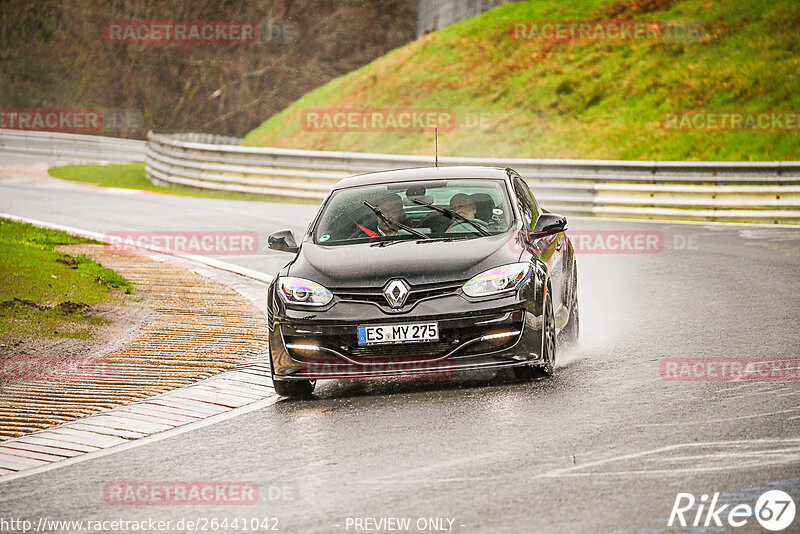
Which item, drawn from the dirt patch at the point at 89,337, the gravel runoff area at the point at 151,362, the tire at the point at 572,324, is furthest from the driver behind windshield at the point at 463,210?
the dirt patch at the point at 89,337

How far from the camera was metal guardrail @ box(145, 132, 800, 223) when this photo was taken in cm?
2177

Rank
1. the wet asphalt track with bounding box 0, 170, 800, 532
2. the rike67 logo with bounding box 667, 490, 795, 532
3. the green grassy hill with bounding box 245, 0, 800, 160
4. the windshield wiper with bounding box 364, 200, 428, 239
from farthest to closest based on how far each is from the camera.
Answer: the green grassy hill with bounding box 245, 0, 800, 160 < the windshield wiper with bounding box 364, 200, 428, 239 < the wet asphalt track with bounding box 0, 170, 800, 532 < the rike67 logo with bounding box 667, 490, 795, 532

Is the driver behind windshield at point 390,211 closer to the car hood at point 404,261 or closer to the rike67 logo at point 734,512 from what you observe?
the car hood at point 404,261

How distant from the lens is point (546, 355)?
8508 mm

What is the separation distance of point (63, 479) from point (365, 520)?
2.01 metres

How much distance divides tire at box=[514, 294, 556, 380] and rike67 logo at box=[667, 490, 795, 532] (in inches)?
116

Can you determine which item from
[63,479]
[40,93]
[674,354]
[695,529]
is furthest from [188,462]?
[40,93]

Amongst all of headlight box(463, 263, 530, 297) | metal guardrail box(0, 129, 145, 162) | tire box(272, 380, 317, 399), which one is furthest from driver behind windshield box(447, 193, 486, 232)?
metal guardrail box(0, 129, 145, 162)

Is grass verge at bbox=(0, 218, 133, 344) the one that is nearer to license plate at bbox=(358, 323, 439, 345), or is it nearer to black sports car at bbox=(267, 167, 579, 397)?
black sports car at bbox=(267, 167, 579, 397)

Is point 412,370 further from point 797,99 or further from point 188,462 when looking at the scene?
point 797,99

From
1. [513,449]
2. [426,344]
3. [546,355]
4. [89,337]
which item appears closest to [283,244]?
[426,344]

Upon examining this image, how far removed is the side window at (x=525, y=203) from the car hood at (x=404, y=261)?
0.74m

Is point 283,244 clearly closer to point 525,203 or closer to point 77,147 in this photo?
point 525,203

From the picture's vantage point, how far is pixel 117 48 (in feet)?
211
